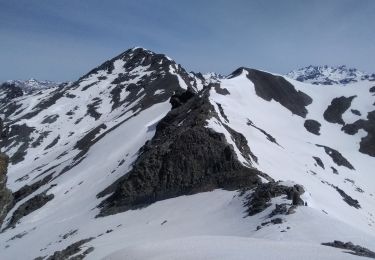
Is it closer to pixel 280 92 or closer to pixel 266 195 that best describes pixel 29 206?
pixel 266 195

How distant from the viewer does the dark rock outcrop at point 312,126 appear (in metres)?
107

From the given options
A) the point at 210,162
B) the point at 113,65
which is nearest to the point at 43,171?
the point at 210,162

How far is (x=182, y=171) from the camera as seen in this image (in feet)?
152

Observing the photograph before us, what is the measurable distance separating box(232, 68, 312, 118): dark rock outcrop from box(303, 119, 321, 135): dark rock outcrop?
11.0 ft

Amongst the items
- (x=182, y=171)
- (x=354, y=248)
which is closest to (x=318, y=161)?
(x=182, y=171)

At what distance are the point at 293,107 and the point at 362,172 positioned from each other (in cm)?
3458

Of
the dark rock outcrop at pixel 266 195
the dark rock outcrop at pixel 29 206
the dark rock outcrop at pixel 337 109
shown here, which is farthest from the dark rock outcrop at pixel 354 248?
the dark rock outcrop at pixel 337 109

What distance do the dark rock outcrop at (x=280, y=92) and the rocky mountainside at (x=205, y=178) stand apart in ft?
1.55

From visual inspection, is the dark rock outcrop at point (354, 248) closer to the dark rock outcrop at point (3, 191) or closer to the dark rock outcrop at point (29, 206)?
the dark rock outcrop at point (3, 191)

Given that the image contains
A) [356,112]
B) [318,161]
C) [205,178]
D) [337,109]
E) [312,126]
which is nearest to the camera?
[205,178]

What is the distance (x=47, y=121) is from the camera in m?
144

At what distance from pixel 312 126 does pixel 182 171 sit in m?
70.4

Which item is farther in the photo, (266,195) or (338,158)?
(338,158)

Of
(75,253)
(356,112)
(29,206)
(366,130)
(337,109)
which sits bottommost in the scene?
(366,130)
